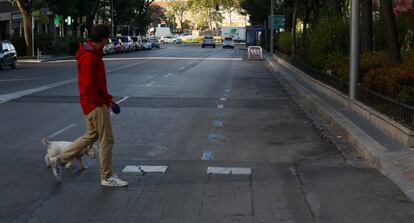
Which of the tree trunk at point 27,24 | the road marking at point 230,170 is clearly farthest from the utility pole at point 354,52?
the tree trunk at point 27,24

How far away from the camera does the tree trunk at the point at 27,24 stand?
156 ft

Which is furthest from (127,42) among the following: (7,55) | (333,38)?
(333,38)

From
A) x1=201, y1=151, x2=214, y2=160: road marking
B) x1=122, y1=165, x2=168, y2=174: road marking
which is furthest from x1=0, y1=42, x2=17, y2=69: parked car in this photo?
x1=122, y1=165, x2=168, y2=174: road marking

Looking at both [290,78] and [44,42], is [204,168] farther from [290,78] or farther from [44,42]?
[44,42]

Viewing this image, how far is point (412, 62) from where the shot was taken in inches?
518

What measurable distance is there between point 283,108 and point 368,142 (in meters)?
7.38

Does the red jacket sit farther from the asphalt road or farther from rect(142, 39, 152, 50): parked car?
rect(142, 39, 152, 50): parked car

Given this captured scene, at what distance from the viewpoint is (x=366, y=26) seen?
58.7 ft

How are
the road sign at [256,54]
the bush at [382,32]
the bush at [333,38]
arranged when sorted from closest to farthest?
the bush at [382,32] → the bush at [333,38] → the road sign at [256,54]

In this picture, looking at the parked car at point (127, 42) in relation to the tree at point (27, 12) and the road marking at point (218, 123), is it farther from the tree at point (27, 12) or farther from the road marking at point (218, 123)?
the road marking at point (218, 123)

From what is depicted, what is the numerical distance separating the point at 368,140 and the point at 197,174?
3.05 meters

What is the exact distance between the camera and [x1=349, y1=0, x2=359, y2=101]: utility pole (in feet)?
47.9

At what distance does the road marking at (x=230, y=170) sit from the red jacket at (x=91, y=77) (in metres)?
1.90

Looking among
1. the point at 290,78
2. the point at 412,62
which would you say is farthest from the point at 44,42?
the point at 412,62
